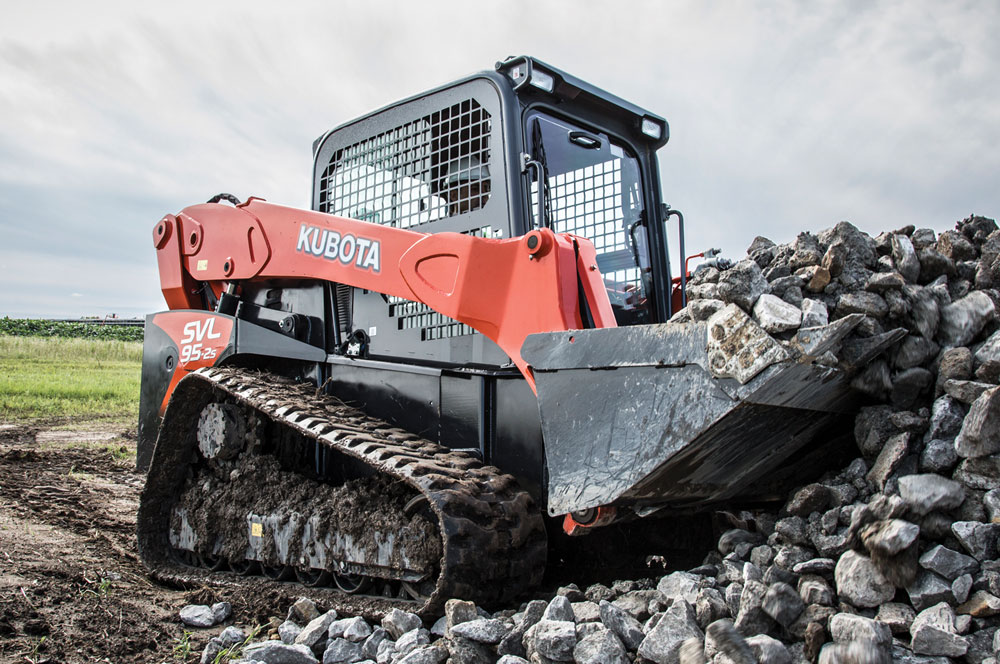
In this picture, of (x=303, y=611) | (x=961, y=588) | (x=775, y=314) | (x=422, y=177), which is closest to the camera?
(x=961, y=588)

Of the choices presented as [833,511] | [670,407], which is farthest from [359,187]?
[833,511]

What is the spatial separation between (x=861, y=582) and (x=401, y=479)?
1680 millimetres

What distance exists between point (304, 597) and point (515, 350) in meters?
1.38

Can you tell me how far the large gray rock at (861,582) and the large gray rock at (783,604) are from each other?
12 cm

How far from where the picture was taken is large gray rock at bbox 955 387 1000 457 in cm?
223

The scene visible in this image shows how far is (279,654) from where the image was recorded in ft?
9.21

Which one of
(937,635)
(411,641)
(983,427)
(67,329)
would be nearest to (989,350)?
(983,427)

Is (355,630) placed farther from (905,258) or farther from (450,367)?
(905,258)

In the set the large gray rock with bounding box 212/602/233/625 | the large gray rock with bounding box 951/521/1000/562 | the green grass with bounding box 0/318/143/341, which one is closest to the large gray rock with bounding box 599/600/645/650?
the large gray rock with bounding box 951/521/1000/562

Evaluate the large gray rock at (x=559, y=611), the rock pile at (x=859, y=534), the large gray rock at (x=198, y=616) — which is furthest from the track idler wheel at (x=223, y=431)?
the large gray rock at (x=559, y=611)

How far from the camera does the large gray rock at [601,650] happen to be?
226cm

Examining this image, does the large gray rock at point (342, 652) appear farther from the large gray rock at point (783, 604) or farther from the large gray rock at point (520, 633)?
the large gray rock at point (783, 604)

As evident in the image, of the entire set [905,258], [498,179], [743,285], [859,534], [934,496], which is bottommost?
[859,534]

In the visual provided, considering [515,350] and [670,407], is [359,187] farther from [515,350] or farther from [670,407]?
[670,407]
